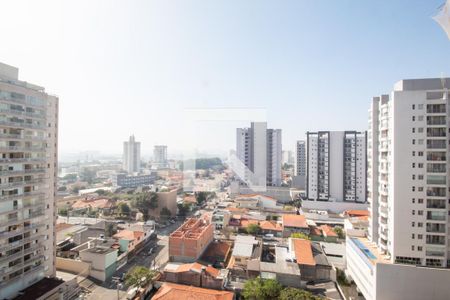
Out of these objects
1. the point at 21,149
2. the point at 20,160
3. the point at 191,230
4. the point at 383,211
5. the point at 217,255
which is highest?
the point at 21,149

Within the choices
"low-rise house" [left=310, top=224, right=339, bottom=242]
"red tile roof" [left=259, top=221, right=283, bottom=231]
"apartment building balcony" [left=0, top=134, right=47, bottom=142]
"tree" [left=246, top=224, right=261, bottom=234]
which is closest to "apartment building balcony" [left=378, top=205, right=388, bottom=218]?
"low-rise house" [left=310, top=224, right=339, bottom=242]

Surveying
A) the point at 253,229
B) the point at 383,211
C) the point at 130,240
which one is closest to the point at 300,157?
the point at 253,229

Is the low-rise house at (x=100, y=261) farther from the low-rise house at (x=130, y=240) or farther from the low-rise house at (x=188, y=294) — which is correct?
the low-rise house at (x=188, y=294)

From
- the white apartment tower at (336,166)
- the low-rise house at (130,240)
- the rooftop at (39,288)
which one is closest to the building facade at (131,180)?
the low-rise house at (130,240)

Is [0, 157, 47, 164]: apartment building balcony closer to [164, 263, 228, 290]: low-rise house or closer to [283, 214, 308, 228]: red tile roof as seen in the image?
[164, 263, 228, 290]: low-rise house

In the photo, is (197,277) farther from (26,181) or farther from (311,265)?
(26,181)
